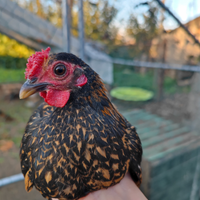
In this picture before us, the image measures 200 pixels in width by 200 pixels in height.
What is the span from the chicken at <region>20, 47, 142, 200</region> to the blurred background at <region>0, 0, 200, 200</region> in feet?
2.22

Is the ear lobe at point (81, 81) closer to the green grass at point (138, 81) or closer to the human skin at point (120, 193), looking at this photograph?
the human skin at point (120, 193)

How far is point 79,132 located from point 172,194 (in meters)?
1.35

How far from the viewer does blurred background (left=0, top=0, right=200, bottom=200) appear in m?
1.46

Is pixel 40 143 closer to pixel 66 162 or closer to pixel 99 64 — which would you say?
pixel 66 162

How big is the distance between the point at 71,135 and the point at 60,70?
264 mm

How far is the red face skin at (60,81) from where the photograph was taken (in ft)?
2.26

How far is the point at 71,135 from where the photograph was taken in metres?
0.69

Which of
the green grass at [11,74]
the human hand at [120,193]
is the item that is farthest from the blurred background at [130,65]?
the human hand at [120,193]

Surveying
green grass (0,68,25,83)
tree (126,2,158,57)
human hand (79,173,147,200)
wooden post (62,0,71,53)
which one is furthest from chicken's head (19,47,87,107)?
green grass (0,68,25,83)

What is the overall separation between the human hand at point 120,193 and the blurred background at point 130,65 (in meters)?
0.53

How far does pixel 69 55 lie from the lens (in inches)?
27.4

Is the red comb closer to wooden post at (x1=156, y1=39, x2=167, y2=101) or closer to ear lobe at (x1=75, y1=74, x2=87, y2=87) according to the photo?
ear lobe at (x1=75, y1=74, x2=87, y2=87)

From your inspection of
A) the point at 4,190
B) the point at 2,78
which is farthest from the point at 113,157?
the point at 2,78

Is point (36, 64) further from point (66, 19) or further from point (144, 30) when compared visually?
point (144, 30)
